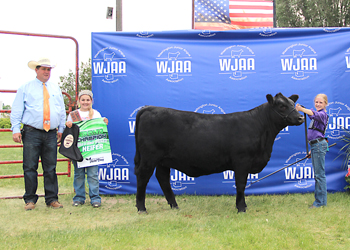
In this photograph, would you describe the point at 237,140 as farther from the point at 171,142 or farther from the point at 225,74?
the point at 225,74

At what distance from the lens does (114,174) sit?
5.47 m

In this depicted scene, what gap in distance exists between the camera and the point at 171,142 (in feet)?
13.8

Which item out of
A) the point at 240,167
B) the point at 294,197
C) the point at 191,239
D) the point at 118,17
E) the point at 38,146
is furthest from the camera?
the point at 118,17

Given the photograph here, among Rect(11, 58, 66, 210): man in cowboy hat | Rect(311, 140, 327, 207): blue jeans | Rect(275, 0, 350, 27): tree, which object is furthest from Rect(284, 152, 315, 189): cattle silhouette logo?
Rect(275, 0, 350, 27): tree

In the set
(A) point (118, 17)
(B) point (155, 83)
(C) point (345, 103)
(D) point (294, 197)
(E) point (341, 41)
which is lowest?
(D) point (294, 197)

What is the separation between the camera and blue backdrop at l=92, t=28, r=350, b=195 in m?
5.46

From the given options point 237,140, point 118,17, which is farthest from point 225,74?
point 118,17

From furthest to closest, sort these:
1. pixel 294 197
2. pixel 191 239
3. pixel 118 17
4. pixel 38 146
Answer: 1. pixel 118 17
2. pixel 294 197
3. pixel 38 146
4. pixel 191 239

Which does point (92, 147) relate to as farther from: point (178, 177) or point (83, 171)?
point (178, 177)

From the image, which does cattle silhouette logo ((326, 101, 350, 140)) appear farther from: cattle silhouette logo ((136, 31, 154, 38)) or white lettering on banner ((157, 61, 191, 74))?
cattle silhouette logo ((136, 31, 154, 38))

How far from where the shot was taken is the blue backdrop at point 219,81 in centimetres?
546

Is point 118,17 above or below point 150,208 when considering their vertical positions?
above

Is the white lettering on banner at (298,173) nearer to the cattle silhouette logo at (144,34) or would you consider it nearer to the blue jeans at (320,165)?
the blue jeans at (320,165)

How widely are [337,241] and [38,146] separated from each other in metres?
3.98
